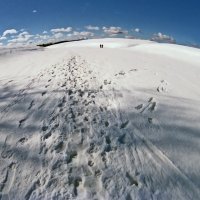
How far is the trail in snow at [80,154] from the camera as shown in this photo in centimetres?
423

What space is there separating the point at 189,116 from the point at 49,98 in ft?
11.9

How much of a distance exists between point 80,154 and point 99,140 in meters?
0.56

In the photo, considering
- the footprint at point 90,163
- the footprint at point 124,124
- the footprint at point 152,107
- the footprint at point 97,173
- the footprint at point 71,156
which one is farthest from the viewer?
the footprint at point 152,107

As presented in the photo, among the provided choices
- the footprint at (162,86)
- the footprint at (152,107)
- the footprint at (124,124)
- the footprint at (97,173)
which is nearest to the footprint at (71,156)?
the footprint at (97,173)

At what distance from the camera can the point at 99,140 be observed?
5484 millimetres

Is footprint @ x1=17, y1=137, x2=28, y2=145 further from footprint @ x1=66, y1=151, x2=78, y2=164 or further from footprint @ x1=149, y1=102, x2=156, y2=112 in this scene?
footprint @ x1=149, y1=102, x2=156, y2=112

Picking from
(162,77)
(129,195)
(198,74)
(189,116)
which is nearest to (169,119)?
(189,116)

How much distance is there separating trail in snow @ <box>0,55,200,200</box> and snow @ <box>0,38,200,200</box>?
1cm

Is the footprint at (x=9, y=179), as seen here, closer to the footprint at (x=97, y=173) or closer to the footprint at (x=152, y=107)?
the footprint at (x=97, y=173)

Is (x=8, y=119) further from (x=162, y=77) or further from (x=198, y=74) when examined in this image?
(x=198, y=74)

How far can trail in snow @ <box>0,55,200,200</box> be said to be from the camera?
166 inches

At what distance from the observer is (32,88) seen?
9008 millimetres

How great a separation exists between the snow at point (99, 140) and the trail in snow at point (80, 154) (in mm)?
15

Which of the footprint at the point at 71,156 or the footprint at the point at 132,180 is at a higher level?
the footprint at the point at 71,156
